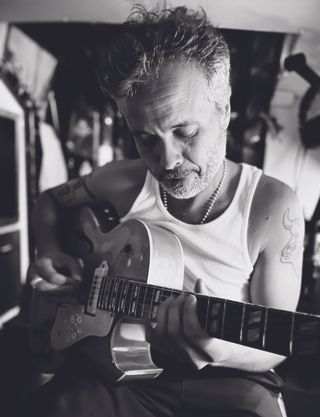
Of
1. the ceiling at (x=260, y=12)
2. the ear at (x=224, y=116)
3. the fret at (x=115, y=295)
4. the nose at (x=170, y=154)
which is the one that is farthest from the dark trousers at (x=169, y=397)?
the ceiling at (x=260, y=12)

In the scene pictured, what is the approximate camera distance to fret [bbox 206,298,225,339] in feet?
2.08

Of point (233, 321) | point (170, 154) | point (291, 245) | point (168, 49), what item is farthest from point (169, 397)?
point (168, 49)

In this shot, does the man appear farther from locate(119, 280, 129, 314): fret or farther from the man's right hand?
the man's right hand

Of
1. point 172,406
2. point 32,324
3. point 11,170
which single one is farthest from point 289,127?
point 11,170

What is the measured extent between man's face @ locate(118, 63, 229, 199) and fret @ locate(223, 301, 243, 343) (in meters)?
0.34

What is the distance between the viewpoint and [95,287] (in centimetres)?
100

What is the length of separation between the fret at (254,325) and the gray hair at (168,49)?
A: 499mm

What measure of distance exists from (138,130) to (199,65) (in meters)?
0.21

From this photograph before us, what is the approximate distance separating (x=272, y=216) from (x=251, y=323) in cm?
33

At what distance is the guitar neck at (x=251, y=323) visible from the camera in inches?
21.0

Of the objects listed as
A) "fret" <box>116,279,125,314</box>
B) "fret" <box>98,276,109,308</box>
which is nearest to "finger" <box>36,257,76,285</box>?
"fret" <box>98,276,109,308</box>

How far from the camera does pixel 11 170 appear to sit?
2.24 meters

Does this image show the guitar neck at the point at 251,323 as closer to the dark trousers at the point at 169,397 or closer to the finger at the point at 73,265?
the dark trousers at the point at 169,397

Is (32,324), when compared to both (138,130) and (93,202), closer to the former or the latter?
(93,202)
